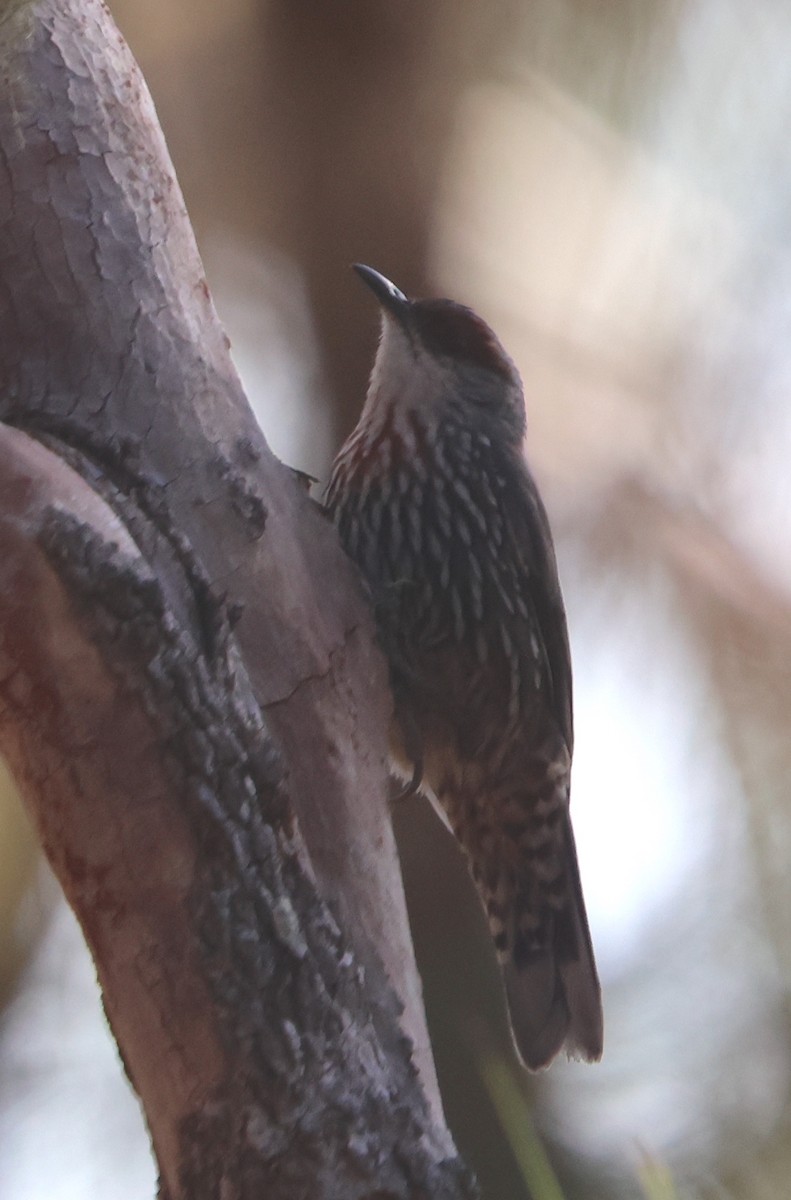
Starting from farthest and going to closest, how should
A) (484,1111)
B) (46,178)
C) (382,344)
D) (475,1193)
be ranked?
(484,1111) < (382,344) < (46,178) < (475,1193)

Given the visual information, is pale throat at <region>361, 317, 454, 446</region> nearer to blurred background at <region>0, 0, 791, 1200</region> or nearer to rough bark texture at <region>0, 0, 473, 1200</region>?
blurred background at <region>0, 0, 791, 1200</region>

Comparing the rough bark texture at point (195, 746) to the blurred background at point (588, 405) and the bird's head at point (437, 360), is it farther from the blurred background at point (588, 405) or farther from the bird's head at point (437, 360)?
the blurred background at point (588, 405)

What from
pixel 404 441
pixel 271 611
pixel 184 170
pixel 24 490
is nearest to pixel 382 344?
pixel 404 441

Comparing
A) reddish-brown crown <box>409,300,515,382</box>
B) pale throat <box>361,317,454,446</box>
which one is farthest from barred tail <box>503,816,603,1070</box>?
A: reddish-brown crown <box>409,300,515,382</box>

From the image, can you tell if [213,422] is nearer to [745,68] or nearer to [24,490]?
[24,490]

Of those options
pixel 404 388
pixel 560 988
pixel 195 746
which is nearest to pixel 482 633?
pixel 404 388

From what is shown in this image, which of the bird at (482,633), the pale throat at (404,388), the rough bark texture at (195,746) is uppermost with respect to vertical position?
the pale throat at (404,388)

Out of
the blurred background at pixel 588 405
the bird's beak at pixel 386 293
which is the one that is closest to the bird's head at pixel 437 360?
the bird's beak at pixel 386 293
